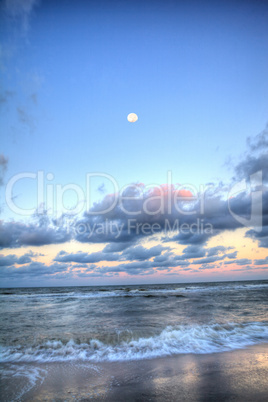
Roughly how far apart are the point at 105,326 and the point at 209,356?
5.92m

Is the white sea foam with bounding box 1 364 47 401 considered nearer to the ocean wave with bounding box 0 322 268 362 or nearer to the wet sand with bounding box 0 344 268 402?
the wet sand with bounding box 0 344 268 402

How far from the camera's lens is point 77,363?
6.20 meters

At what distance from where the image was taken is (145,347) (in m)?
7.56

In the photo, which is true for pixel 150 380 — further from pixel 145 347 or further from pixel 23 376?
pixel 145 347

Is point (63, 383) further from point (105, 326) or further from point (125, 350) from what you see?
point (105, 326)

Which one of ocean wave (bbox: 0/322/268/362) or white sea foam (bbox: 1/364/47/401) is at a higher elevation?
white sea foam (bbox: 1/364/47/401)

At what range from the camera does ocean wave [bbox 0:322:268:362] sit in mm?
6754

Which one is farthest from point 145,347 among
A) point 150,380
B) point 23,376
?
point 23,376

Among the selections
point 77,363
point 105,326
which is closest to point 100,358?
point 77,363

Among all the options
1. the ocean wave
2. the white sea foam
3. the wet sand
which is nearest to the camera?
the wet sand

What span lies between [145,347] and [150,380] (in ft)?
10.1

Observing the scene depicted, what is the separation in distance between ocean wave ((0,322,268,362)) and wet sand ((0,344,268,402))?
0.61 meters

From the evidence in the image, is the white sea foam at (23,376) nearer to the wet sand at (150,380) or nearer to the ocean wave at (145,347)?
the wet sand at (150,380)

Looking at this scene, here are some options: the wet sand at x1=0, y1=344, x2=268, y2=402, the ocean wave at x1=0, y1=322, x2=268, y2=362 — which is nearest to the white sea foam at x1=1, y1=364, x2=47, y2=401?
the wet sand at x1=0, y1=344, x2=268, y2=402
